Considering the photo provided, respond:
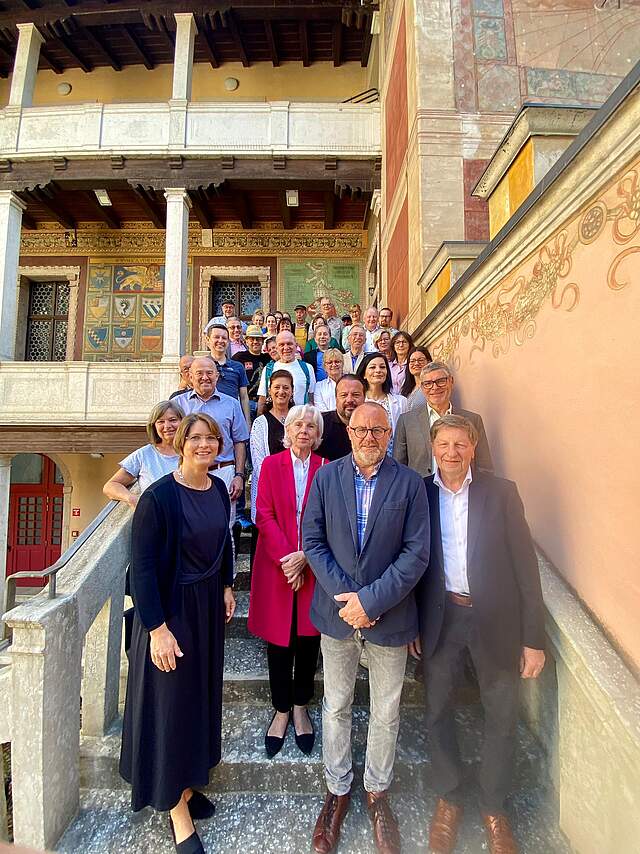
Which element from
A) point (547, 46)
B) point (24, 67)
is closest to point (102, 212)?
point (24, 67)

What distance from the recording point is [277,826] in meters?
1.91

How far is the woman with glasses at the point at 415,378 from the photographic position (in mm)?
3018

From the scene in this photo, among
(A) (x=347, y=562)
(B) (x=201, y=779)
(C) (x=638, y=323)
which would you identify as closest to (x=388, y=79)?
(C) (x=638, y=323)

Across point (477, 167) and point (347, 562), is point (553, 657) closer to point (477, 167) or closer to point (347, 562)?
point (347, 562)

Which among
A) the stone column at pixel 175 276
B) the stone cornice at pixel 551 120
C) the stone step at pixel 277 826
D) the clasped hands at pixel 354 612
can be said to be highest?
the stone column at pixel 175 276

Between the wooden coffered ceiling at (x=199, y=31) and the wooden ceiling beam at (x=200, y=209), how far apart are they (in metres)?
3.29

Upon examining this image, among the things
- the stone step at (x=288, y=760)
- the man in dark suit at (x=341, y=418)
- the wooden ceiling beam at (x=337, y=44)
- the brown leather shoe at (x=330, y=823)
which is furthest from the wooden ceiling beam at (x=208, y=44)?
the brown leather shoe at (x=330, y=823)

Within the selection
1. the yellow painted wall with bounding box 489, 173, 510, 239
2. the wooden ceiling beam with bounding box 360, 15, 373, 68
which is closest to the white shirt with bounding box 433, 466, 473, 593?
the yellow painted wall with bounding box 489, 173, 510, 239

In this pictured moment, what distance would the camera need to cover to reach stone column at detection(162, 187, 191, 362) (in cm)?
805

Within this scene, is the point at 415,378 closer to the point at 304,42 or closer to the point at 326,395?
the point at 326,395

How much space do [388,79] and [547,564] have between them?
896 centimetres

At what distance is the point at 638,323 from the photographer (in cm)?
158

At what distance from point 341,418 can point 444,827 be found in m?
1.90

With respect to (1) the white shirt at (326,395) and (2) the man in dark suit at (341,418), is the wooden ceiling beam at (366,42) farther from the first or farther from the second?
(2) the man in dark suit at (341,418)
